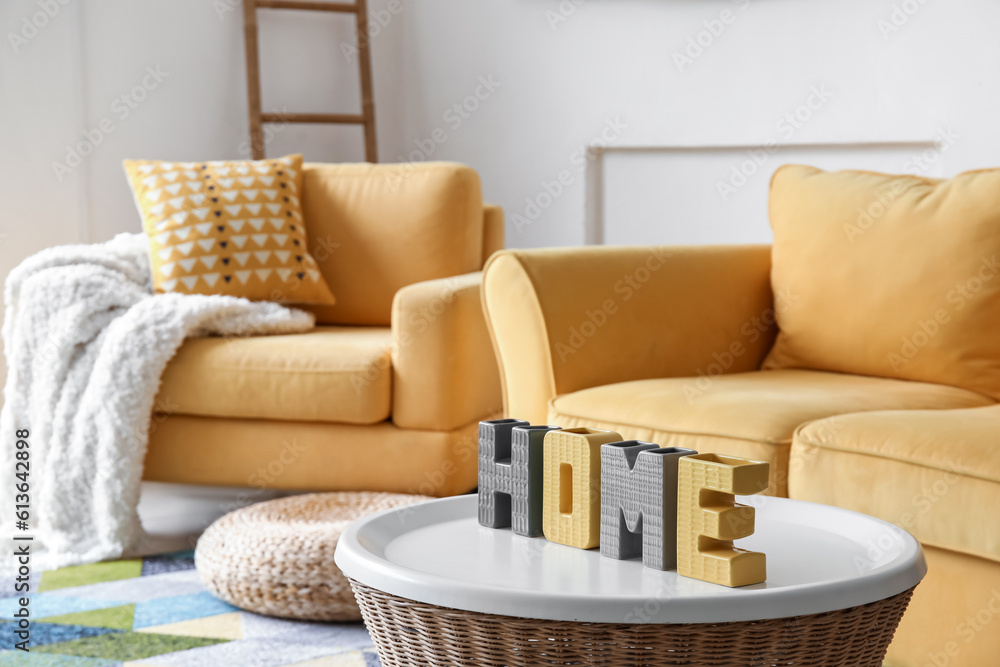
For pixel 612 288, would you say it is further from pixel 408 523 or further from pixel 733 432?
pixel 408 523

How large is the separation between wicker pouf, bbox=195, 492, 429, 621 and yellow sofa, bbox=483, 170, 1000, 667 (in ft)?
1.54

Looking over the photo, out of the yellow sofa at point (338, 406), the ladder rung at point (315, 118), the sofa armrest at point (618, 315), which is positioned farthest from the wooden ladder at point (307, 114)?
the sofa armrest at point (618, 315)

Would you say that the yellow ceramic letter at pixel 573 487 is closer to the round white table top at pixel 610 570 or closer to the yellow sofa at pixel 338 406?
the round white table top at pixel 610 570

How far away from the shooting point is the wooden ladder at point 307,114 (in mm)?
3531

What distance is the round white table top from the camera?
2.77 ft

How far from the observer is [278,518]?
1.98 meters

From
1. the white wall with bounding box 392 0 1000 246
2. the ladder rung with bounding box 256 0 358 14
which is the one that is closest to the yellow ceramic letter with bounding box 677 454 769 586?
the white wall with bounding box 392 0 1000 246

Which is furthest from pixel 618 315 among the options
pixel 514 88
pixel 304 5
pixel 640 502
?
pixel 304 5

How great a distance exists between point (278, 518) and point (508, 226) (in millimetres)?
1856

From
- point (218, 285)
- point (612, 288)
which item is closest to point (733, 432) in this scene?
point (612, 288)

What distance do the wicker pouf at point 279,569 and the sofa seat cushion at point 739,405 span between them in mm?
483

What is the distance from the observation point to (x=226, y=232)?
258cm

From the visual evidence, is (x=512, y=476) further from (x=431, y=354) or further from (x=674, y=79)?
(x=674, y=79)

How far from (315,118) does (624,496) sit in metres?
2.93
